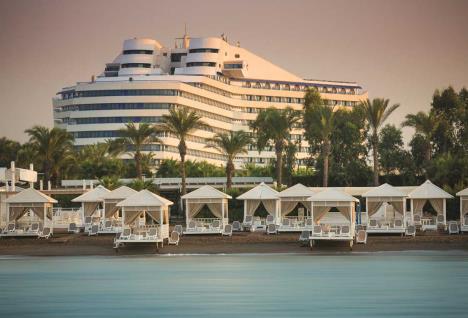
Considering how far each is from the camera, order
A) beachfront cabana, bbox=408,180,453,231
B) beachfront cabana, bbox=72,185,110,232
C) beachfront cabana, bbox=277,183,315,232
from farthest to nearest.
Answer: beachfront cabana, bbox=72,185,110,232
beachfront cabana, bbox=277,183,315,232
beachfront cabana, bbox=408,180,453,231

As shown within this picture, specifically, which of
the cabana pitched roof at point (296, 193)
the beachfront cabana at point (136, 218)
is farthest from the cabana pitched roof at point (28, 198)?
the cabana pitched roof at point (296, 193)

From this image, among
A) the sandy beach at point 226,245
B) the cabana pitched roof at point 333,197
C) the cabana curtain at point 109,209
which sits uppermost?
the cabana pitched roof at point 333,197

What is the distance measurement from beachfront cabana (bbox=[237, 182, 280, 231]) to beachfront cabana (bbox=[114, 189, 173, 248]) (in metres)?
6.26

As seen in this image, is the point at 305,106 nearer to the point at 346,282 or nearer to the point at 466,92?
the point at 466,92

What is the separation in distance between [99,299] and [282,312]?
6.78m

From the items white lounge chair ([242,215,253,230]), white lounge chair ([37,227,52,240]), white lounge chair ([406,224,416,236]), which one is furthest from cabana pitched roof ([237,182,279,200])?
white lounge chair ([37,227,52,240])

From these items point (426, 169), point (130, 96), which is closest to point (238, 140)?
point (426, 169)

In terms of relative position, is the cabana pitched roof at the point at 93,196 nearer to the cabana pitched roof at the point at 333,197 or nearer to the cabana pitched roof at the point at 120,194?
the cabana pitched roof at the point at 120,194

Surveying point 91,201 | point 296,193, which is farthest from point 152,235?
point 296,193

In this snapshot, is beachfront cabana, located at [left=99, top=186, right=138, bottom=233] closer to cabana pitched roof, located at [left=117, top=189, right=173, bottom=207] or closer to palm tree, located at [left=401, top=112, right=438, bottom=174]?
cabana pitched roof, located at [left=117, top=189, right=173, bottom=207]

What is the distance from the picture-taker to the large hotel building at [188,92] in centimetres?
13388

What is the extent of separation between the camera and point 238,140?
77625 mm

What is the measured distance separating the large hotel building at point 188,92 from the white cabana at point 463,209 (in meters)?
78.4

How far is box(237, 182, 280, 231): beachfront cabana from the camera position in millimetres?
55719
